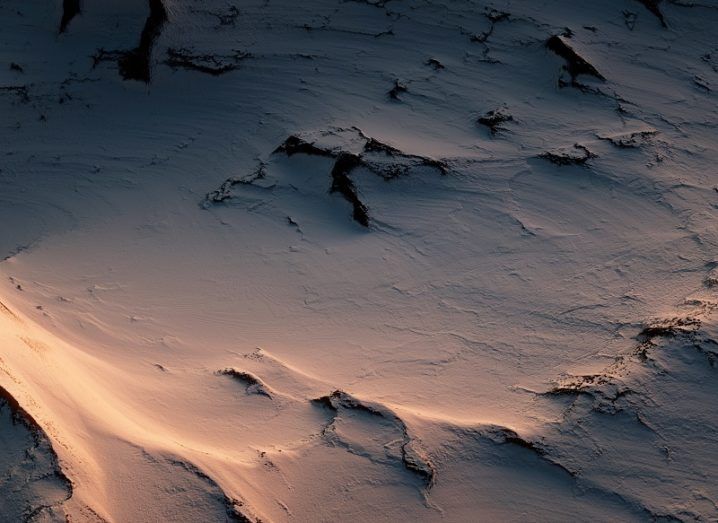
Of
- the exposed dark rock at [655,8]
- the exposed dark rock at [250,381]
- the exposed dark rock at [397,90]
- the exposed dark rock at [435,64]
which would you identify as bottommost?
the exposed dark rock at [250,381]

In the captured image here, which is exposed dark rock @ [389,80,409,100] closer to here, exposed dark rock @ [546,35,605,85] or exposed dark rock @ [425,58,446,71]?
exposed dark rock @ [425,58,446,71]

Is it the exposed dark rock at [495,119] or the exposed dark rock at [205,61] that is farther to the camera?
the exposed dark rock at [205,61]

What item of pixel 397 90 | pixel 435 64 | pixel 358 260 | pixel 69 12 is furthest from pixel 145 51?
pixel 358 260

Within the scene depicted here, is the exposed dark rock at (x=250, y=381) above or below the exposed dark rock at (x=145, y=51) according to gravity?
below

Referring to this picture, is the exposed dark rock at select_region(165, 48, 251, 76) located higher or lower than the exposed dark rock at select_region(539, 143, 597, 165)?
higher

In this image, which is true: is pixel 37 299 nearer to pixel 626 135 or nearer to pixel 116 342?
pixel 116 342

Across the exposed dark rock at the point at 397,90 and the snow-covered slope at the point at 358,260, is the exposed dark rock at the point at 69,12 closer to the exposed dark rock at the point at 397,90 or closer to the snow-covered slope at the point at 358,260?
the snow-covered slope at the point at 358,260

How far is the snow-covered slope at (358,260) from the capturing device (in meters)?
2.01

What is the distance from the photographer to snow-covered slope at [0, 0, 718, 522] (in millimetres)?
2014

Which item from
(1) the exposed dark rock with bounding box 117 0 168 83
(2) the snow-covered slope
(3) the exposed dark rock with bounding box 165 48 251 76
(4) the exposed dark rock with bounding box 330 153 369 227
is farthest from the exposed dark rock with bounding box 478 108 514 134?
(1) the exposed dark rock with bounding box 117 0 168 83

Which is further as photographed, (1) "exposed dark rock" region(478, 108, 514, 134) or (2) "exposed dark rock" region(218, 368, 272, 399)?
(1) "exposed dark rock" region(478, 108, 514, 134)

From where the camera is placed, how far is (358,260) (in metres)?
2.78

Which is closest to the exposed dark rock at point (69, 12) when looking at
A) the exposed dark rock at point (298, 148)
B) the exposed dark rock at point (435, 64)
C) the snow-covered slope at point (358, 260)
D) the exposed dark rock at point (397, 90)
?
the snow-covered slope at point (358, 260)

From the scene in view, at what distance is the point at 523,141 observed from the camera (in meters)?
3.20
